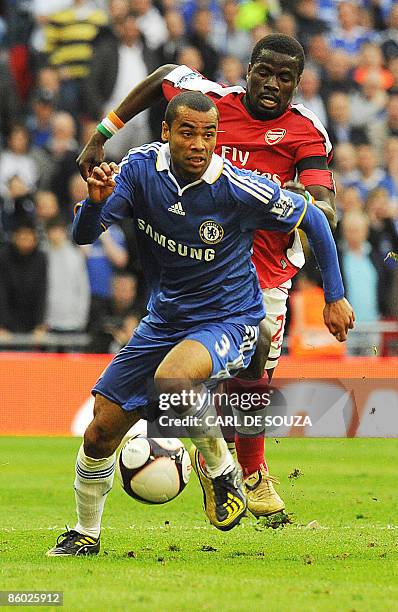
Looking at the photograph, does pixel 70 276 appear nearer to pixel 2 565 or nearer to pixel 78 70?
pixel 78 70

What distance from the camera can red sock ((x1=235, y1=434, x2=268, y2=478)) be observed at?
8930mm

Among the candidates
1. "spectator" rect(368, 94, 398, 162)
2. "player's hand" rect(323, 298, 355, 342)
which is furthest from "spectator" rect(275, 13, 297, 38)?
"player's hand" rect(323, 298, 355, 342)

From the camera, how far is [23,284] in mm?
14938

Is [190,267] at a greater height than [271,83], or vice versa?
[271,83]

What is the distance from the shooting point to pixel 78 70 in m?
17.0

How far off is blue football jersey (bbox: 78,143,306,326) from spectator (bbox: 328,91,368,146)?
408 inches

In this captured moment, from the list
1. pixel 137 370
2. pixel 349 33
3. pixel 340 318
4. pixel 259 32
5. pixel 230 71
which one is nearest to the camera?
pixel 340 318

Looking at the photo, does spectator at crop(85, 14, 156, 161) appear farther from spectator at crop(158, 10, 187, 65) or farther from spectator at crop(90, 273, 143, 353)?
spectator at crop(90, 273, 143, 353)

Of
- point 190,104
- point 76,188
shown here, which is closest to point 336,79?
point 76,188

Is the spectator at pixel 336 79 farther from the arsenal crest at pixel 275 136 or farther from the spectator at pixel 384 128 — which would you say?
the arsenal crest at pixel 275 136

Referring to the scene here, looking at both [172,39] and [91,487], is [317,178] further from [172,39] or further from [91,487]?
[172,39]

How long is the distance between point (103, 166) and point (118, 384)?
1227mm

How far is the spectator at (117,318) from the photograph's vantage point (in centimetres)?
1476

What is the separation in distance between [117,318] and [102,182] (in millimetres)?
7974
